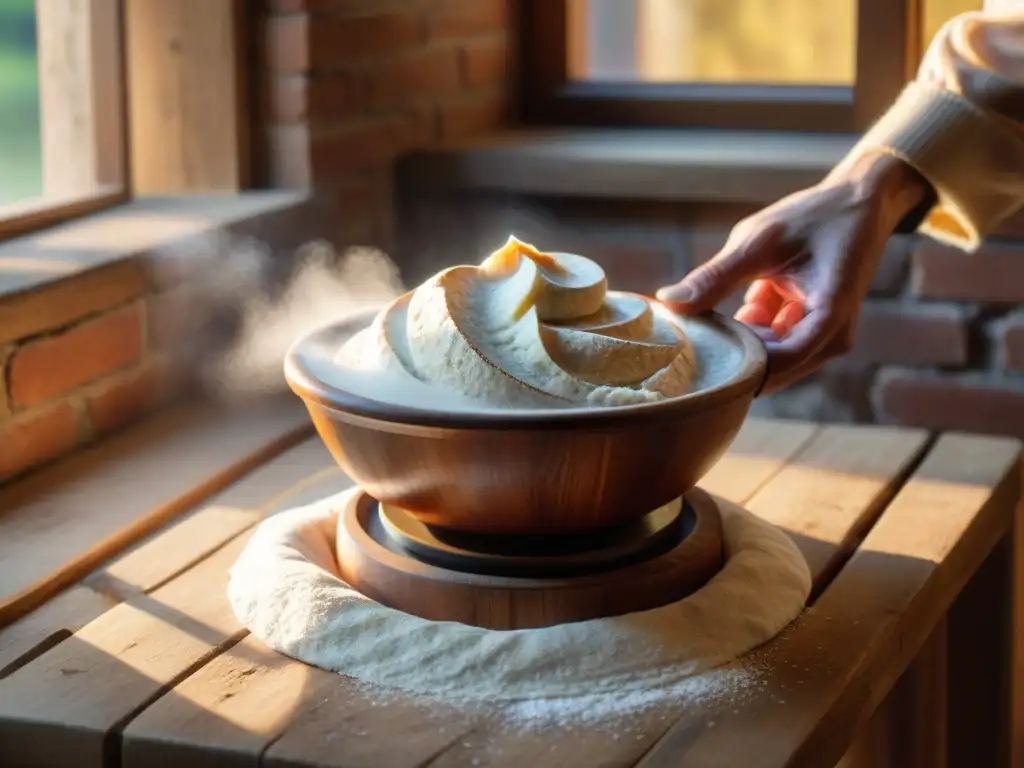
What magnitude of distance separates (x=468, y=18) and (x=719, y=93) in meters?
0.40

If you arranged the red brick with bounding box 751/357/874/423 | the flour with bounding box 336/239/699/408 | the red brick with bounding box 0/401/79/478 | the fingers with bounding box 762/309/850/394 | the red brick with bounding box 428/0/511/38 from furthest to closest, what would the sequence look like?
the red brick with bounding box 428/0/511/38, the red brick with bounding box 751/357/874/423, the red brick with bounding box 0/401/79/478, the fingers with bounding box 762/309/850/394, the flour with bounding box 336/239/699/408

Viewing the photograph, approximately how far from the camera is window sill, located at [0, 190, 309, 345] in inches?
56.7

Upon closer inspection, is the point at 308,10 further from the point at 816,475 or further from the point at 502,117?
the point at 816,475

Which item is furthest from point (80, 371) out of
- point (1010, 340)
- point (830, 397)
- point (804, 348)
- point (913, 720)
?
point (1010, 340)

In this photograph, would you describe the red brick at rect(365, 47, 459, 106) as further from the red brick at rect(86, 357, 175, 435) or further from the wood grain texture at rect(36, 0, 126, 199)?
the red brick at rect(86, 357, 175, 435)

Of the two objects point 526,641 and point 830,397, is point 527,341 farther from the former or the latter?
point 830,397

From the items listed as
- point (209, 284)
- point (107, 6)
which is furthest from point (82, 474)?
point (107, 6)

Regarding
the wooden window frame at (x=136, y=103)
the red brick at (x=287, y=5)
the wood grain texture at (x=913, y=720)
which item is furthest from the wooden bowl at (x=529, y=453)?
the red brick at (x=287, y=5)

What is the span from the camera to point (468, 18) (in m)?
2.23

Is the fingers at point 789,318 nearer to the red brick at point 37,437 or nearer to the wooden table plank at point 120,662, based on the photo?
the wooden table plank at point 120,662

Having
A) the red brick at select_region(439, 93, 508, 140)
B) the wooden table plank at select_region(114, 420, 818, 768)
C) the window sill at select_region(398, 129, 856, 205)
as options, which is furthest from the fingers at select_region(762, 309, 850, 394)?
the red brick at select_region(439, 93, 508, 140)

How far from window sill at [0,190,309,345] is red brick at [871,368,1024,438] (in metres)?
0.84

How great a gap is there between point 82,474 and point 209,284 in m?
0.33

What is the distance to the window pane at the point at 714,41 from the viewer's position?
2256 mm
